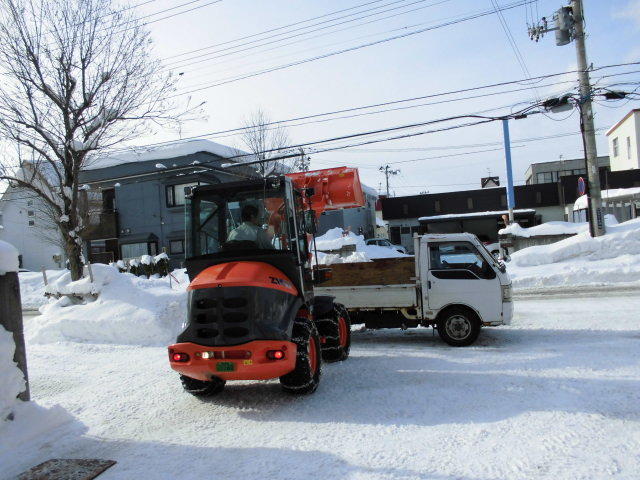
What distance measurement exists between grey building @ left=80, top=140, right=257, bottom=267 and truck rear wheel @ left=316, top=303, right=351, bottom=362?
24.9 metres

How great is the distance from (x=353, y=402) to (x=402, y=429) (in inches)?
36.1

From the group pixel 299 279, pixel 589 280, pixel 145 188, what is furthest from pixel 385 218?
pixel 299 279

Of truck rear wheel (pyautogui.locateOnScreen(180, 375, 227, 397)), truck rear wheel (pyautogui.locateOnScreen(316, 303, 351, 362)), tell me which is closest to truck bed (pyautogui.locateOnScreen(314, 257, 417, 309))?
truck rear wheel (pyautogui.locateOnScreen(316, 303, 351, 362))

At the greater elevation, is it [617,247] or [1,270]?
[1,270]

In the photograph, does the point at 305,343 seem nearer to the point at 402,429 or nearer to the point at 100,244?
the point at 402,429

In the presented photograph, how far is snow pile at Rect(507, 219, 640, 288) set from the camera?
16.2 meters

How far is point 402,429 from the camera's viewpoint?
4461 millimetres

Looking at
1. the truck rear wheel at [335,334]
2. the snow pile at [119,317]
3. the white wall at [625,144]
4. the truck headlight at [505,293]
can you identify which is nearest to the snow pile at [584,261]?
the truck headlight at [505,293]

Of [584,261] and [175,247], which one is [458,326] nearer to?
[584,261]

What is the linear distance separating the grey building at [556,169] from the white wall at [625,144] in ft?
27.6

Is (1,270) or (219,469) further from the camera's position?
(1,270)

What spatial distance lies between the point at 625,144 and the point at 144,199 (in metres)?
37.9

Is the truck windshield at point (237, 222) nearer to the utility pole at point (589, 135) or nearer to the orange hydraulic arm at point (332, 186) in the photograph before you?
the orange hydraulic arm at point (332, 186)

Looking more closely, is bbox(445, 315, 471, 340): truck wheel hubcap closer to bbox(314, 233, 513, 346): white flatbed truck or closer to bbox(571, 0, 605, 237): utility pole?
bbox(314, 233, 513, 346): white flatbed truck
